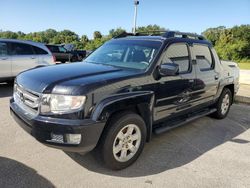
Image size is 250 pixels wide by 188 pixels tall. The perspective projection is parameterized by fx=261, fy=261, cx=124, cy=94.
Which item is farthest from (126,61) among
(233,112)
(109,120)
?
(233,112)

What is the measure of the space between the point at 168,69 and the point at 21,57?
6437 mm

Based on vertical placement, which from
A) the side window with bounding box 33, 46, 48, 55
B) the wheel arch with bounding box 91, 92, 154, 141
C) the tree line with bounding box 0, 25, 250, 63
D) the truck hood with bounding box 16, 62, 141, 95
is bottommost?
the wheel arch with bounding box 91, 92, 154, 141

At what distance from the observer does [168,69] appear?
376 cm

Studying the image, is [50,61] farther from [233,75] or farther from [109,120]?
[109,120]

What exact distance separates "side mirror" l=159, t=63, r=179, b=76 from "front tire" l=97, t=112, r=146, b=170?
0.79 metres

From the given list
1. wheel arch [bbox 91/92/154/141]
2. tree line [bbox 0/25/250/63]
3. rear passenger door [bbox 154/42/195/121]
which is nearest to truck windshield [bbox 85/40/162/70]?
rear passenger door [bbox 154/42/195/121]

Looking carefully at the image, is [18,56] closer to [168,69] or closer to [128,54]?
[128,54]

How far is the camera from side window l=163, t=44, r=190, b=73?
427 cm

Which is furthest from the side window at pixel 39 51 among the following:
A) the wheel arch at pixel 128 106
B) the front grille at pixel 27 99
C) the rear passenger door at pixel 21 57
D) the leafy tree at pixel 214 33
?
the leafy tree at pixel 214 33

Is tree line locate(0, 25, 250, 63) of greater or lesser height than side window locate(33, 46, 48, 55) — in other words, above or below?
above

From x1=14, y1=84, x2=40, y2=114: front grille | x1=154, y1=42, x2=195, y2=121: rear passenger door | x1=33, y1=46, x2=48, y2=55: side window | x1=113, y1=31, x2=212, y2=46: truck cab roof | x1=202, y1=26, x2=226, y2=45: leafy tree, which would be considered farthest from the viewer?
x1=202, y1=26, x2=226, y2=45: leafy tree

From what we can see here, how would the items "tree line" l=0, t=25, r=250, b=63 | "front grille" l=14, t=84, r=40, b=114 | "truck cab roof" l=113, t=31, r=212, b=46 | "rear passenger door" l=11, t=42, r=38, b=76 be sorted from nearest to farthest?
"front grille" l=14, t=84, r=40, b=114, "truck cab roof" l=113, t=31, r=212, b=46, "rear passenger door" l=11, t=42, r=38, b=76, "tree line" l=0, t=25, r=250, b=63

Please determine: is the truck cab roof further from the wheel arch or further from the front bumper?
the front bumper

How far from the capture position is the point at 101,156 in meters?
3.31
